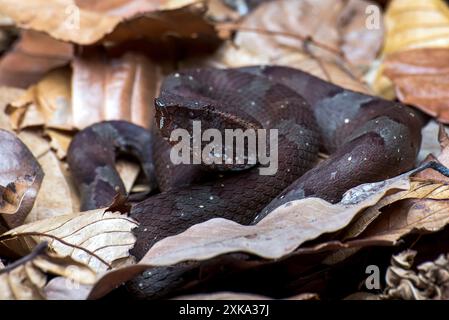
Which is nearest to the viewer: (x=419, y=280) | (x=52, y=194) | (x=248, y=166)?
(x=419, y=280)

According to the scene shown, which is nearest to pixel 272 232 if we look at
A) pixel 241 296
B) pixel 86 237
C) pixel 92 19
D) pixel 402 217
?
pixel 241 296

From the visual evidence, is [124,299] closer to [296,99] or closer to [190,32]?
[296,99]

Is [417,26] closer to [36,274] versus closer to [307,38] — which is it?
[307,38]

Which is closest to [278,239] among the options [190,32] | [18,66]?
[190,32]

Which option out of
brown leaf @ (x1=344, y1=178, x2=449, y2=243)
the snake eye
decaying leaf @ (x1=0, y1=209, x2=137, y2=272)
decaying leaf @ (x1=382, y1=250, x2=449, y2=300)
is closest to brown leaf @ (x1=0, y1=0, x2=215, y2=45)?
the snake eye

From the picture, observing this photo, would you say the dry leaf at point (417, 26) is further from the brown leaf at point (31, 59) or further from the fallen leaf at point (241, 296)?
the fallen leaf at point (241, 296)

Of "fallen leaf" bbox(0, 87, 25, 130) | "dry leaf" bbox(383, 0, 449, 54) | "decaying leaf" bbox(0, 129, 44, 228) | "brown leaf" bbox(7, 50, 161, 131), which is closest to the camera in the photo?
"decaying leaf" bbox(0, 129, 44, 228)

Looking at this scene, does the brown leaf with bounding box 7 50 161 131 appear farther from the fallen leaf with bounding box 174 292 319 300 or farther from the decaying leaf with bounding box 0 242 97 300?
the fallen leaf with bounding box 174 292 319 300
